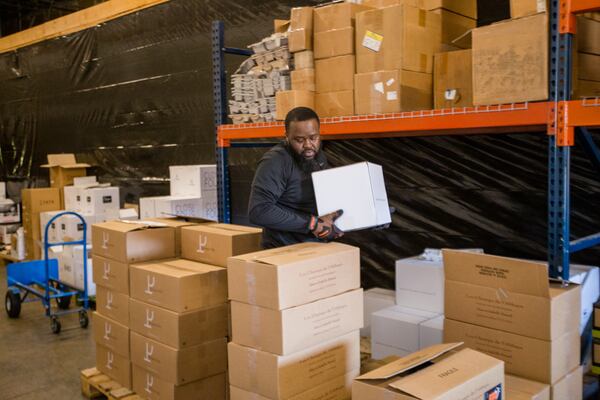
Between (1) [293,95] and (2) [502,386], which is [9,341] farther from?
(2) [502,386]

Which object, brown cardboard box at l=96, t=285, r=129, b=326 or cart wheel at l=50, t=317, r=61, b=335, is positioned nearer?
brown cardboard box at l=96, t=285, r=129, b=326

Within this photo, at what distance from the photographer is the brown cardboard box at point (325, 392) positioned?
87.1 inches

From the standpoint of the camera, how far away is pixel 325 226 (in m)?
2.73

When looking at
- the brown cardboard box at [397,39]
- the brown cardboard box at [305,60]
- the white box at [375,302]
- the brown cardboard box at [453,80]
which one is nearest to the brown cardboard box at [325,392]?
the white box at [375,302]

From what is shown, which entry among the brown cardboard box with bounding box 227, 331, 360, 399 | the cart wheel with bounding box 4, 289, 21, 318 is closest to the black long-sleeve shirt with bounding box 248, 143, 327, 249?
the brown cardboard box with bounding box 227, 331, 360, 399

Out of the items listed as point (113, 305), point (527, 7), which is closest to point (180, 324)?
point (113, 305)

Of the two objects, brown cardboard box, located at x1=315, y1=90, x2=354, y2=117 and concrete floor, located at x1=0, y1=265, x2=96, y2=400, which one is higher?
brown cardboard box, located at x1=315, y1=90, x2=354, y2=117

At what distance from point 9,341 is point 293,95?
3.10 metres

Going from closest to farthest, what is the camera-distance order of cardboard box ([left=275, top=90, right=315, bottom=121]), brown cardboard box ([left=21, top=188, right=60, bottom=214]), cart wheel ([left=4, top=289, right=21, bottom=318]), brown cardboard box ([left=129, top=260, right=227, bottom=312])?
1. brown cardboard box ([left=129, top=260, right=227, bottom=312])
2. cardboard box ([left=275, top=90, right=315, bottom=121])
3. cart wheel ([left=4, top=289, right=21, bottom=318])
4. brown cardboard box ([left=21, top=188, right=60, bottom=214])

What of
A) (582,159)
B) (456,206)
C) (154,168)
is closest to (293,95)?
(456,206)

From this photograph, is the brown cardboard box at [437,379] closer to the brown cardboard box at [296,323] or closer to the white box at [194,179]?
the brown cardboard box at [296,323]

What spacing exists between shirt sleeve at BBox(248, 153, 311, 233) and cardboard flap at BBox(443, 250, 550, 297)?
2.27ft

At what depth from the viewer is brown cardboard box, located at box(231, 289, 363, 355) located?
2.13 meters

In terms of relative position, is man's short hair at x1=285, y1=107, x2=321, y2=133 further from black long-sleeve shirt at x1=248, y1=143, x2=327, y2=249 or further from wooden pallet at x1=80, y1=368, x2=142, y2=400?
wooden pallet at x1=80, y1=368, x2=142, y2=400
